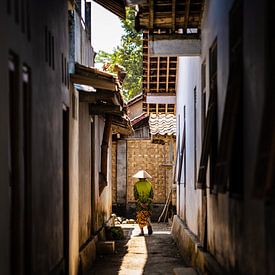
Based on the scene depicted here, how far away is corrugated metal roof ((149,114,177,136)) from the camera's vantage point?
952 inches

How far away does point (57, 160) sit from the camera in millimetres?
8797

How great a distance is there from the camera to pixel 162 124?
24.6m

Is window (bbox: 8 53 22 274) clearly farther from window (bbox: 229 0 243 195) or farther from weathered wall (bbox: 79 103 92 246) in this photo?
weathered wall (bbox: 79 103 92 246)

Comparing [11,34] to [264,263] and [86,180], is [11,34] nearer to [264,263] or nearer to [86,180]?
[264,263]

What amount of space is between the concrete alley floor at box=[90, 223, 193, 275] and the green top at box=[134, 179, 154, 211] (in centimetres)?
152

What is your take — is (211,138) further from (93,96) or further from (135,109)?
(135,109)

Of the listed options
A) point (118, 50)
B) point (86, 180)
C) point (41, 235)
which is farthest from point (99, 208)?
point (118, 50)

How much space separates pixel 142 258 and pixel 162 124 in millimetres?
10046

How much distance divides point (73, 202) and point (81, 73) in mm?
2165

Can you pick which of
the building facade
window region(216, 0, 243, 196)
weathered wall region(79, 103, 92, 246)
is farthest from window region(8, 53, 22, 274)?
weathered wall region(79, 103, 92, 246)

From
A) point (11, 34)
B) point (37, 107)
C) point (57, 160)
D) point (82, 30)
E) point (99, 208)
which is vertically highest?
point (82, 30)

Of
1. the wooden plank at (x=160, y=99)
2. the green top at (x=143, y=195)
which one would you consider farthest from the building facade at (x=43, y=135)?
the wooden plank at (x=160, y=99)

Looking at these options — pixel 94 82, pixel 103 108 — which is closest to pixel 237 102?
pixel 94 82

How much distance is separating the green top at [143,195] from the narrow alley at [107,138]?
3077mm
